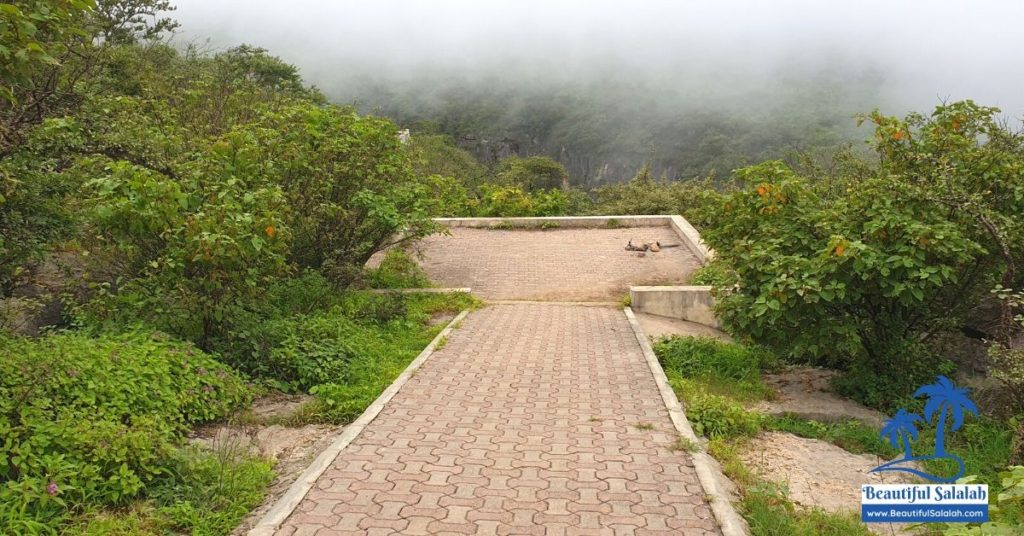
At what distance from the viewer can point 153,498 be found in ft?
12.7

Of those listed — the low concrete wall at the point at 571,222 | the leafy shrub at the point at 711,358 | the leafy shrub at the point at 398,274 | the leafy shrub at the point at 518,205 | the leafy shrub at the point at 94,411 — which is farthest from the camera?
the leafy shrub at the point at 518,205

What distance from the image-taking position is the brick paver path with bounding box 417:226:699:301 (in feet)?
38.8

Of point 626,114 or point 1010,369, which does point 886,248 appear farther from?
point 626,114

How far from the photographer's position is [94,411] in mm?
4344

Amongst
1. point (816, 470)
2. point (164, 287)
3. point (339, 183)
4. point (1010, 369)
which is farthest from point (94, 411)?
point (1010, 369)

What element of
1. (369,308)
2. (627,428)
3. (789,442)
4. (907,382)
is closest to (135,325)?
(369,308)

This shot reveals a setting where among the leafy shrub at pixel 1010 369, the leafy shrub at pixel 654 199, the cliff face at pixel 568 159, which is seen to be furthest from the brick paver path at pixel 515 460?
the cliff face at pixel 568 159

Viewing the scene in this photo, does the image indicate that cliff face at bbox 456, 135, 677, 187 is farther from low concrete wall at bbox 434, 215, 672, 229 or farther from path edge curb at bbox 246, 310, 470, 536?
path edge curb at bbox 246, 310, 470, 536

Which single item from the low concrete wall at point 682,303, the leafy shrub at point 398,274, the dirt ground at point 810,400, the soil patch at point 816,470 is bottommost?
the soil patch at point 816,470

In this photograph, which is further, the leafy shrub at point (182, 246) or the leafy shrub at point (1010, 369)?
the leafy shrub at point (182, 246)

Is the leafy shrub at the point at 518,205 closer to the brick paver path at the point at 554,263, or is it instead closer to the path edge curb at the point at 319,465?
the brick paver path at the point at 554,263

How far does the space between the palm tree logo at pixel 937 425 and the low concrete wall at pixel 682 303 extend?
3.88 m

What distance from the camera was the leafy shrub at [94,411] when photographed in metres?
3.67

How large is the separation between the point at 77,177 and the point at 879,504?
24.2ft
